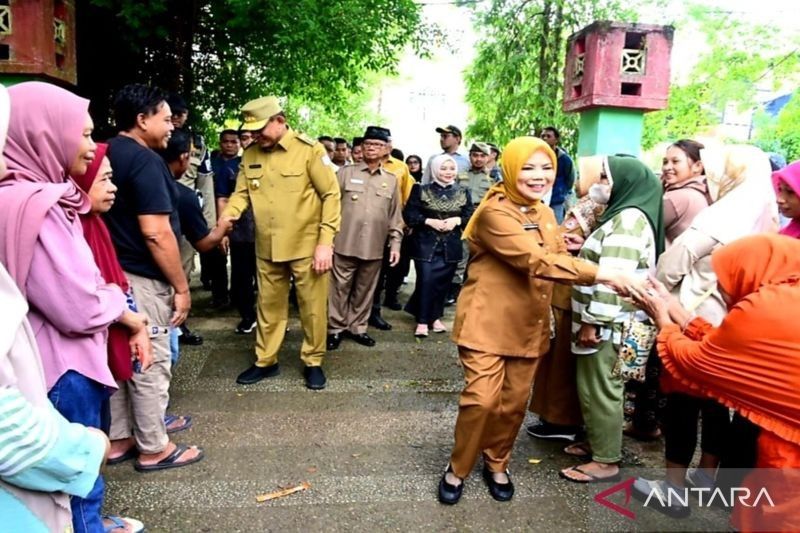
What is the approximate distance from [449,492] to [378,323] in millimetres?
2921

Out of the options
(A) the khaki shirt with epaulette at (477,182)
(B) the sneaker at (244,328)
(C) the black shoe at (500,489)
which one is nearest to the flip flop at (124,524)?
(C) the black shoe at (500,489)

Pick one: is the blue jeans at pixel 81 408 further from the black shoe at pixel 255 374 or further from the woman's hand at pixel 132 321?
the black shoe at pixel 255 374

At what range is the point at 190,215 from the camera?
131 inches

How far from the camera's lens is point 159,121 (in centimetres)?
276

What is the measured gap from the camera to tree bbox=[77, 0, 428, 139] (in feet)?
18.1

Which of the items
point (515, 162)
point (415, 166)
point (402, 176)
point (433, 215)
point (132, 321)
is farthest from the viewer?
point (415, 166)

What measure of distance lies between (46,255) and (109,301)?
0.81ft

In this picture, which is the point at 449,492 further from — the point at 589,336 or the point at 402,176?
the point at 402,176

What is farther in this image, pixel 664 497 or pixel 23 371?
pixel 664 497

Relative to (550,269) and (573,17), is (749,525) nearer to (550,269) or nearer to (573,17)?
(550,269)

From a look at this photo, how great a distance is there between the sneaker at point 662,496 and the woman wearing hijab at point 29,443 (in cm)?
240

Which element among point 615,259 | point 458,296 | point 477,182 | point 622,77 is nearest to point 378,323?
point 477,182

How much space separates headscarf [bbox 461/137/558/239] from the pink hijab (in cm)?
166

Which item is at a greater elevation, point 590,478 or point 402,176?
point 402,176
